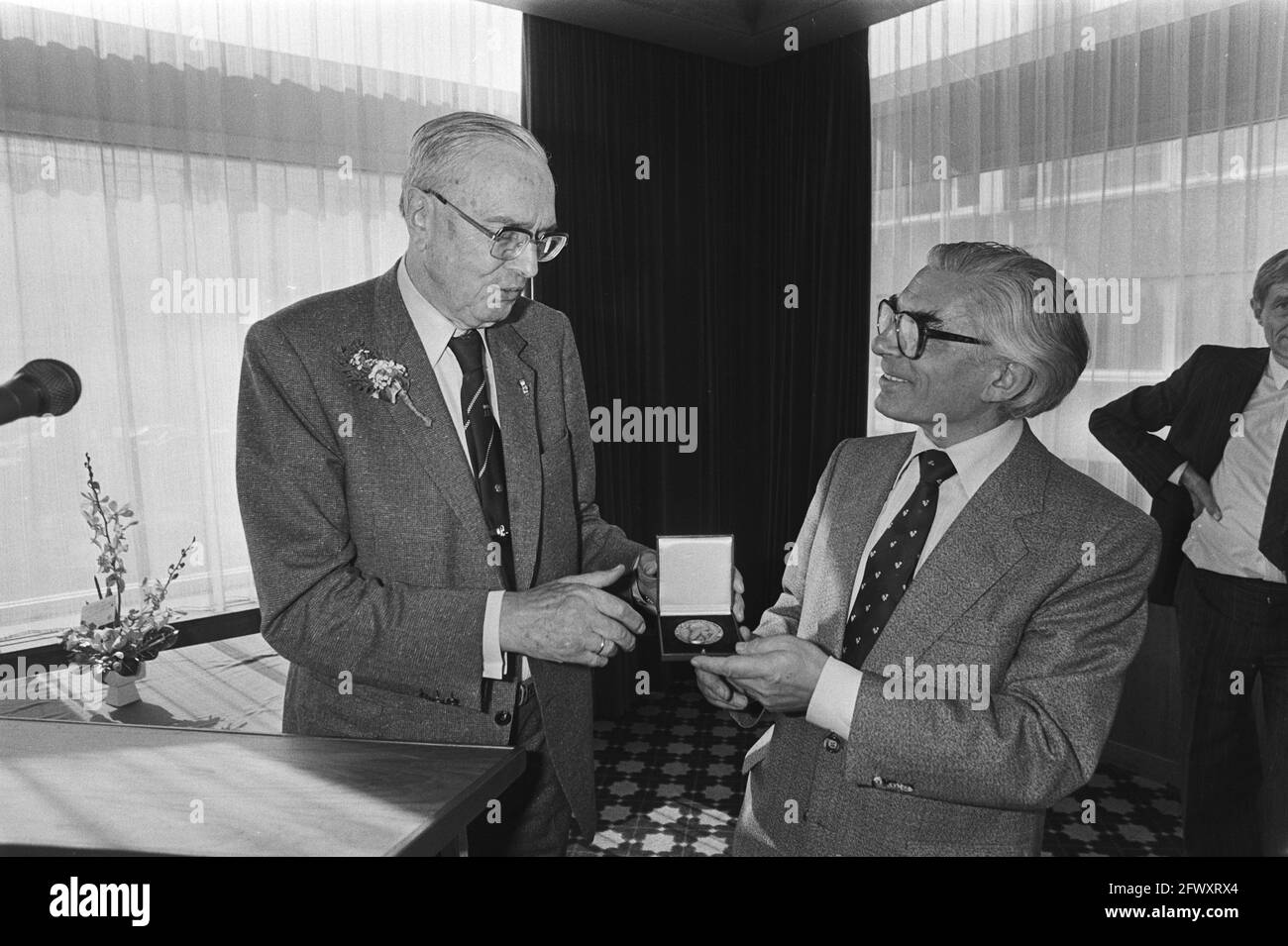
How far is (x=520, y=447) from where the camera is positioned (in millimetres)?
1762

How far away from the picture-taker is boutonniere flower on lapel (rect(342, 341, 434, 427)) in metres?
1.61

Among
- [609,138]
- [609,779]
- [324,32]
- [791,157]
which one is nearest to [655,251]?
Result: [609,138]

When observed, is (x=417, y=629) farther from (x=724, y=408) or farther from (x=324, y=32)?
(x=724, y=408)

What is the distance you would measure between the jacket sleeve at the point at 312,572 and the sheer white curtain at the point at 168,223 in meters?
2.18

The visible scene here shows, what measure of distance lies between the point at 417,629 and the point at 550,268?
124 inches

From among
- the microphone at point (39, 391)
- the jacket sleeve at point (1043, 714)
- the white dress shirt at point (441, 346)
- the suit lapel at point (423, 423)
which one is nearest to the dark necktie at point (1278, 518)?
the jacket sleeve at point (1043, 714)

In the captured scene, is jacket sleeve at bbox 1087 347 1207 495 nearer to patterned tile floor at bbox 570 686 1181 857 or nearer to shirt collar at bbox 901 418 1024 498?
patterned tile floor at bbox 570 686 1181 857

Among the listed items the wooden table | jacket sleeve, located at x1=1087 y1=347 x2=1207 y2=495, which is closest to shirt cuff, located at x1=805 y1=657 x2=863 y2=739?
the wooden table

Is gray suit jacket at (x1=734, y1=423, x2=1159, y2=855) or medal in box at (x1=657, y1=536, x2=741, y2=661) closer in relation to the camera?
gray suit jacket at (x1=734, y1=423, x2=1159, y2=855)

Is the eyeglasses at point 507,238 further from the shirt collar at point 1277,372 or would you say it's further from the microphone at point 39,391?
the shirt collar at point 1277,372

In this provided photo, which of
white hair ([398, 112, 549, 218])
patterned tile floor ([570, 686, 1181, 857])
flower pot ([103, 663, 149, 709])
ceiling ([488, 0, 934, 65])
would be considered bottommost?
patterned tile floor ([570, 686, 1181, 857])

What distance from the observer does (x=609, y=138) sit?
15.2 ft

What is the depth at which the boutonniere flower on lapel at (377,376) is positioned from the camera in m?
1.61

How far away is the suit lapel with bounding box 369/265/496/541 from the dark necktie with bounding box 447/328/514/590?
46 mm
